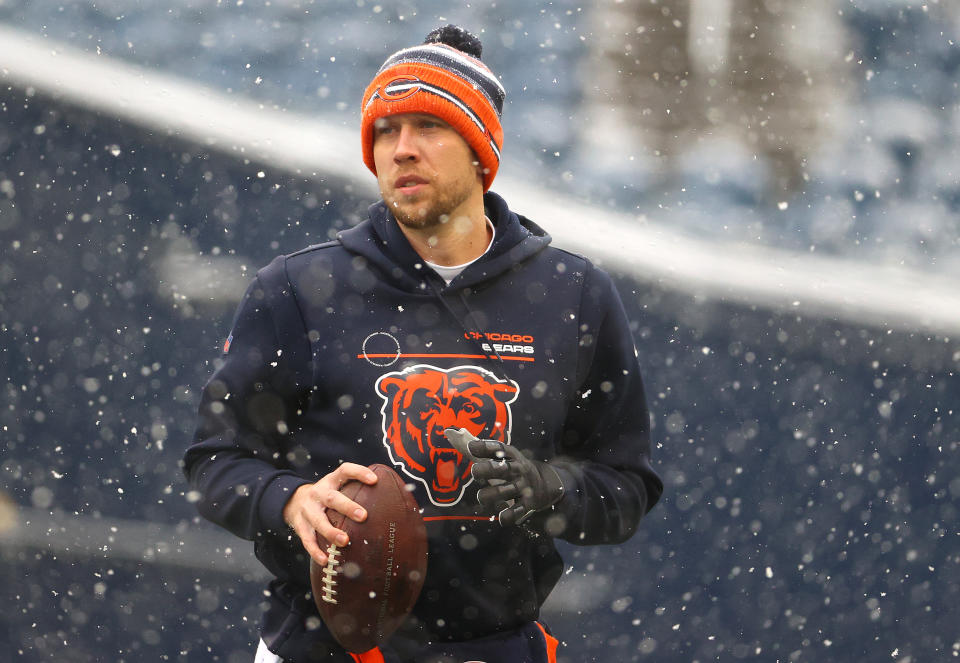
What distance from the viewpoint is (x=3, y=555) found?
5.07m

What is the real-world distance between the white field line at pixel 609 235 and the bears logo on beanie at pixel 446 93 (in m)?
2.24

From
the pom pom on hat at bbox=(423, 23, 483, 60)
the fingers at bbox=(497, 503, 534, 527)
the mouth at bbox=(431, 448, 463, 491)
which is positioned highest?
the pom pom on hat at bbox=(423, 23, 483, 60)

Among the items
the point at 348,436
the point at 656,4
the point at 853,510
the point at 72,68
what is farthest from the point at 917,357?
the point at 72,68

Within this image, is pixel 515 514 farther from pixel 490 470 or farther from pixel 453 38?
pixel 453 38

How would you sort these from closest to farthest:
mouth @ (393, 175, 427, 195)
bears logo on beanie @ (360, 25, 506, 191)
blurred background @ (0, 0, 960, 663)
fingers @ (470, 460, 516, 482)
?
fingers @ (470, 460, 516, 482), mouth @ (393, 175, 427, 195), bears logo on beanie @ (360, 25, 506, 191), blurred background @ (0, 0, 960, 663)

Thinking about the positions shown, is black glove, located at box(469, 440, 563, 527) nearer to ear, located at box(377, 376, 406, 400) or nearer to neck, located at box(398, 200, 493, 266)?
ear, located at box(377, 376, 406, 400)

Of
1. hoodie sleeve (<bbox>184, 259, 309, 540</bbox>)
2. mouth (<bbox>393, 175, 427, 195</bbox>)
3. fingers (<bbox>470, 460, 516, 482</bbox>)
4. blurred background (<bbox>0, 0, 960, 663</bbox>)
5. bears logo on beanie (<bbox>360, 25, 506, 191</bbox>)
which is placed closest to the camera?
fingers (<bbox>470, 460, 516, 482</bbox>)

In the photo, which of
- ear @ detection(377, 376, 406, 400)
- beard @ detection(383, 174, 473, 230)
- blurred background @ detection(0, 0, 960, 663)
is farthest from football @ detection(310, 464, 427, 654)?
blurred background @ detection(0, 0, 960, 663)

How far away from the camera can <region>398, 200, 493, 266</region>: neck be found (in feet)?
7.75

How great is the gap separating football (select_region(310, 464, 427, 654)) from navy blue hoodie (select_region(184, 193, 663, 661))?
0.12 m

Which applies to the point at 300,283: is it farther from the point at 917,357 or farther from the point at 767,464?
the point at 917,357

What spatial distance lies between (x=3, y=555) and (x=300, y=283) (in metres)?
3.70

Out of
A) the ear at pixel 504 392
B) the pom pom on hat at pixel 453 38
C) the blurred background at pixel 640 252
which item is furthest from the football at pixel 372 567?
the blurred background at pixel 640 252

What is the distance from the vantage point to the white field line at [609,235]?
4.80m
